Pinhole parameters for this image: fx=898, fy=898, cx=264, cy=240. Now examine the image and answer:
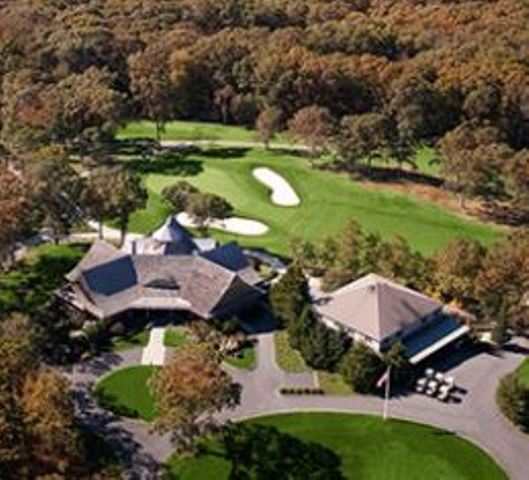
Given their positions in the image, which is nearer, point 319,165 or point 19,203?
point 19,203

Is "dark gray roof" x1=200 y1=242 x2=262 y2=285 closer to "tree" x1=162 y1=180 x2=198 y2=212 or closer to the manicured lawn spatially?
"tree" x1=162 y1=180 x2=198 y2=212

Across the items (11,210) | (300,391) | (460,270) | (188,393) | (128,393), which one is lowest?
(128,393)

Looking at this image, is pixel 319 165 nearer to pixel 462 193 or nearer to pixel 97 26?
pixel 462 193

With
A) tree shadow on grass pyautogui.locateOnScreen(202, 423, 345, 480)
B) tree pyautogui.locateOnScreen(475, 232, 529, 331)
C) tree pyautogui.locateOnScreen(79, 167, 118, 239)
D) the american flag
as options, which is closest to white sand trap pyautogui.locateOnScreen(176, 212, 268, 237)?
tree pyautogui.locateOnScreen(79, 167, 118, 239)

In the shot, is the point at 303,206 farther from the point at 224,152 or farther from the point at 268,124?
the point at 224,152

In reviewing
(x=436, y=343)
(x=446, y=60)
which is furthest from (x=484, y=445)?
(x=446, y=60)

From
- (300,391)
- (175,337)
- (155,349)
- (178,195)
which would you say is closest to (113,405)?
(155,349)

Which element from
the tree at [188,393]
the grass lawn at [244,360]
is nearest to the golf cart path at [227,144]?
the grass lawn at [244,360]
